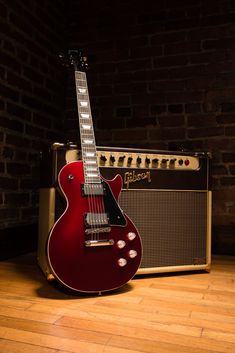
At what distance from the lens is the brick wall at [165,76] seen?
2295mm

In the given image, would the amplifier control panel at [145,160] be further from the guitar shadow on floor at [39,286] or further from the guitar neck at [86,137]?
the guitar shadow on floor at [39,286]

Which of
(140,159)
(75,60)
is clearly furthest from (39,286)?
(75,60)

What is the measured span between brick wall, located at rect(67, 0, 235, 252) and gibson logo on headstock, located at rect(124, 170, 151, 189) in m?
0.77

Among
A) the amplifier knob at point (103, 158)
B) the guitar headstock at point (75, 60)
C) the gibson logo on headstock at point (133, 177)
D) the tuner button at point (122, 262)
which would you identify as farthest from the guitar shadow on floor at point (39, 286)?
the guitar headstock at point (75, 60)

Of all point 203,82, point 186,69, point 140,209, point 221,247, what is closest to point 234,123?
point 203,82

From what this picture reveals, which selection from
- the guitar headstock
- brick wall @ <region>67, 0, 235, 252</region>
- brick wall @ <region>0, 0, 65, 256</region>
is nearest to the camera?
the guitar headstock

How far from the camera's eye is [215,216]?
2287mm

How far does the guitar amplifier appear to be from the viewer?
5.34ft

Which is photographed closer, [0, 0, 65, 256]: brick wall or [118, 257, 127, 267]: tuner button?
[118, 257, 127, 267]: tuner button

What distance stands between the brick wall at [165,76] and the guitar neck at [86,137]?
0.80 meters

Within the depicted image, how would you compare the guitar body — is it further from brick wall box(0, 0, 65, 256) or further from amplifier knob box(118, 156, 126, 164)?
brick wall box(0, 0, 65, 256)

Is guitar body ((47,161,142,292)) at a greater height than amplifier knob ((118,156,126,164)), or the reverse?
amplifier knob ((118,156,126,164))

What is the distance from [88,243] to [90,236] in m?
0.03

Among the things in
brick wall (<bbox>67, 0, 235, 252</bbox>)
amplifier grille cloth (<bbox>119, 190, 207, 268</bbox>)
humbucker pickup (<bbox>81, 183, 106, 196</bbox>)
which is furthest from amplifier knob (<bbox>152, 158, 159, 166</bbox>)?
brick wall (<bbox>67, 0, 235, 252</bbox>)
